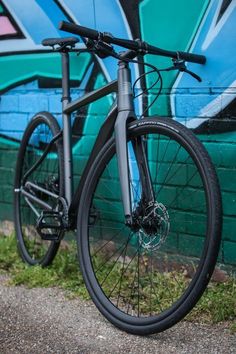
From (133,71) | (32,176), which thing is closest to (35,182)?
(32,176)

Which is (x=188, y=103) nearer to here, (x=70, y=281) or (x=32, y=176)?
(x=70, y=281)

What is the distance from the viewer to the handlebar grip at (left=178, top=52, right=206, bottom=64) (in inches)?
131

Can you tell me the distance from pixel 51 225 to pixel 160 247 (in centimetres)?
70

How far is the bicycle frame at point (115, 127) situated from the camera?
320 centimetres

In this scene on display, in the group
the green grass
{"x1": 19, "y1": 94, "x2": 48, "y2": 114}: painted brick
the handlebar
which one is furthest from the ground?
{"x1": 19, "y1": 94, "x2": 48, "y2": 114}: painted brick

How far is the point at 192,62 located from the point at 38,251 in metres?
1.90

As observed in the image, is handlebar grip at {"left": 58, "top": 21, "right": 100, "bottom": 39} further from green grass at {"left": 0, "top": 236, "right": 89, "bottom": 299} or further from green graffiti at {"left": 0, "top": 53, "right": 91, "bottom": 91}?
green grass at {"left": 0, "top": 236, "right": 89, "bottom": 299}

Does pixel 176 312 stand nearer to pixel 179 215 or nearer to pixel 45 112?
pixel 179 215

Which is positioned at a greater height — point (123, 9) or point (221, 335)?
point (123, 9)

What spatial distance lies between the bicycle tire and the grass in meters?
0.11

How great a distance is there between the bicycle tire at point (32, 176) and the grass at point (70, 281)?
0.11 m

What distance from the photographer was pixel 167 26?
3.74 metres

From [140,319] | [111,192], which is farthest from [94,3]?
[140,319]

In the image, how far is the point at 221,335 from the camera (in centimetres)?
315
